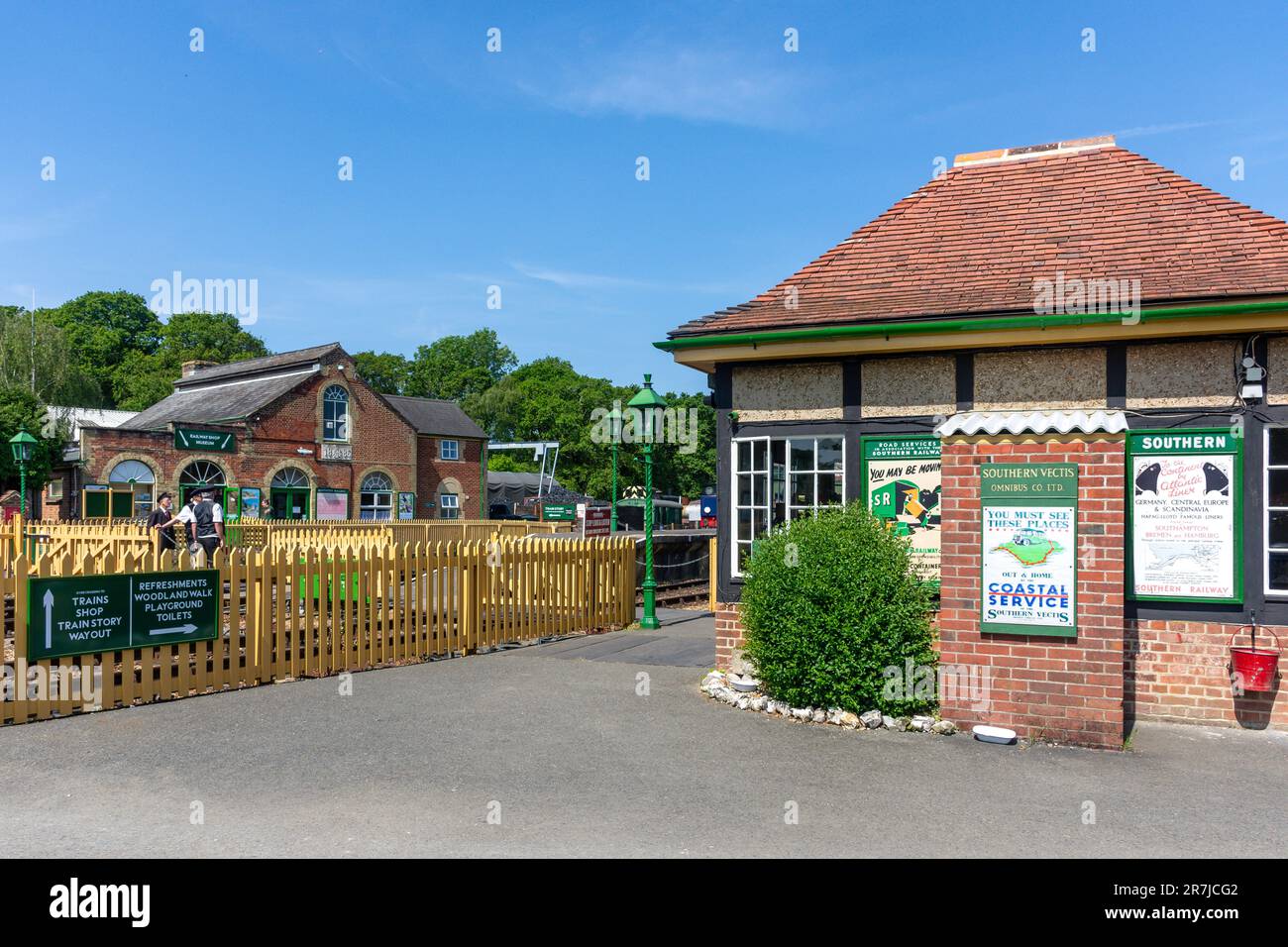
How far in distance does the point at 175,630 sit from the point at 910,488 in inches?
274

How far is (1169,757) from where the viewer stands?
264 inches

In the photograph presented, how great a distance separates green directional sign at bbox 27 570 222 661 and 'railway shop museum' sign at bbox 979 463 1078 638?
6961 mm

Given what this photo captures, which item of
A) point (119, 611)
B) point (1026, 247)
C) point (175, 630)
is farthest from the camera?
point (1026, 247)

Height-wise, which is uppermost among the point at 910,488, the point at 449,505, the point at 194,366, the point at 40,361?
the point at 40,361

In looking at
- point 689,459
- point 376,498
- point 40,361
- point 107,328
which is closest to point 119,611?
point 376,498

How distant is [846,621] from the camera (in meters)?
7.48

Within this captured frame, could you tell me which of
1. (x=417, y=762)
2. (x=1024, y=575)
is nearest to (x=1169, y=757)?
(x=1024, y=575)

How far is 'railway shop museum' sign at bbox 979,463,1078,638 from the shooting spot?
704 cm

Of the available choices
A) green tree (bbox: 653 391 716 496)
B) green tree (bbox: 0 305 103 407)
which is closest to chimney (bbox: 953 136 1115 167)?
green tree (bbox: 0 305 103 407)

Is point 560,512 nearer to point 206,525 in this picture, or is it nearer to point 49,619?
point 206,525

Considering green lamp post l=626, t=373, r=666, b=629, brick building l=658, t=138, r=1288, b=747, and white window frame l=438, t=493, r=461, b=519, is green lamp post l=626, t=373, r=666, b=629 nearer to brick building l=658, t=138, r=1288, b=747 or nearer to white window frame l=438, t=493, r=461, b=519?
brick building l=658, t=138, r=1288, b=747

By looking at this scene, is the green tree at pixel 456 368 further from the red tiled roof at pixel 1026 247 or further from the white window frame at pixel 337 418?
the red tiled roof at pixel 1026 247

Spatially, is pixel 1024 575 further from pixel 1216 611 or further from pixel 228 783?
pixel 228 783

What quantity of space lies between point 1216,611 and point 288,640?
29.2 feet
